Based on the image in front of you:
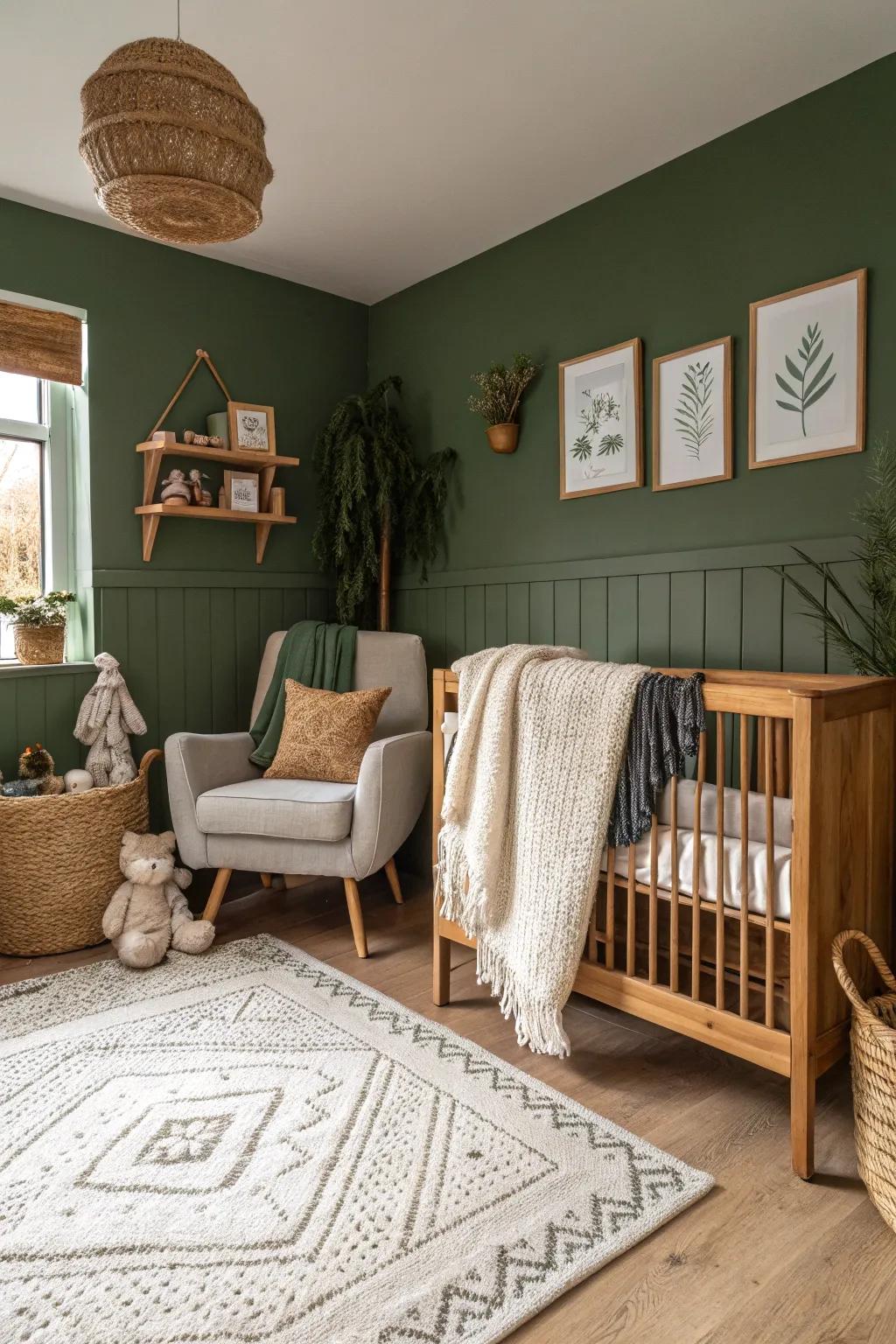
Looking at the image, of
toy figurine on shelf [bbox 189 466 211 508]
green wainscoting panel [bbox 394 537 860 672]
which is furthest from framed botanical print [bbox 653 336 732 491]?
toy figurine on shelf [bbox 189 466 211 508]

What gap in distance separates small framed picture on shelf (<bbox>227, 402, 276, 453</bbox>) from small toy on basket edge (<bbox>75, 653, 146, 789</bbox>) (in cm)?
92

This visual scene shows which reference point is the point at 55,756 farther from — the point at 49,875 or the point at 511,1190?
the point at 511,1190

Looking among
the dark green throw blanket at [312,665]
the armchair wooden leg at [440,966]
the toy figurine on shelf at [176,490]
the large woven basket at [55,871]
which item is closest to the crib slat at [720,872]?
the armchair wooden leg at [440,966]

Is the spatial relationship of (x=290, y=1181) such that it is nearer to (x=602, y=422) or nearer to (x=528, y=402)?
(x=602, y=422)

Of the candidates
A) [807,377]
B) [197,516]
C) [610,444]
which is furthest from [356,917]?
[807,377]

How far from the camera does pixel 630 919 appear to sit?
1.93 meters

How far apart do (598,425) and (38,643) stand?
6.49 feet

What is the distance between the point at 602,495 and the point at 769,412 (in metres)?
0.62

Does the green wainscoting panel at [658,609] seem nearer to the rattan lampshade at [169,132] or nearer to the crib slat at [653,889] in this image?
the crib slat at [653,889]

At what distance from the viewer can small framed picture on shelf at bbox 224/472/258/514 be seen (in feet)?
10.6

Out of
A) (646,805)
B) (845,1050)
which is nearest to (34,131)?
(646,805)

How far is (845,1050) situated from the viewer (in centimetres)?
174

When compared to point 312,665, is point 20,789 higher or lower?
lower

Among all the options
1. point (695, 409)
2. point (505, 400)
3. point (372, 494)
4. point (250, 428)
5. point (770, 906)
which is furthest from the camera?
point (372, 494)
